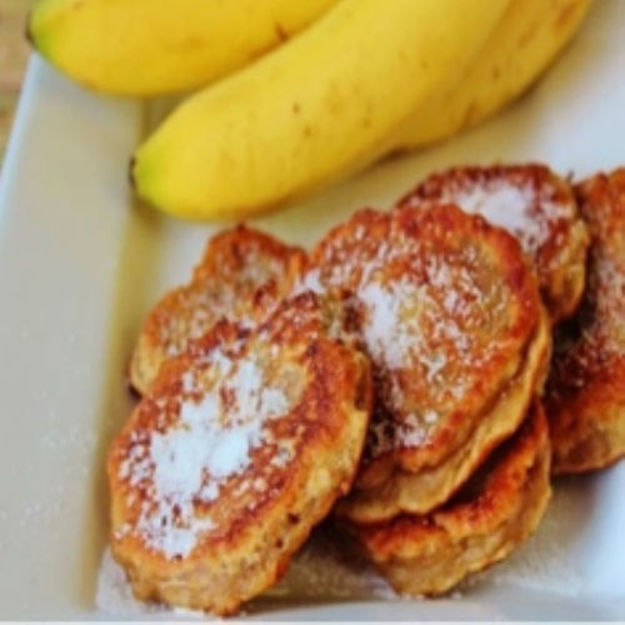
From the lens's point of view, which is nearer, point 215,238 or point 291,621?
point 291,621

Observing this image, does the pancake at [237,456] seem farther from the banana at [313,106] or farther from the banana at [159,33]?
the banana at [159,33]

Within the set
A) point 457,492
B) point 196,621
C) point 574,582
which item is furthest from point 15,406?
point 574,582

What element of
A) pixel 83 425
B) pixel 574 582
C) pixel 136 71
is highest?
pixel 136 71

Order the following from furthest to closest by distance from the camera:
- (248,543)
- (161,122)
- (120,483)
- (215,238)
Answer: (161,122) < (215,238) < (120,483) < (248,543)

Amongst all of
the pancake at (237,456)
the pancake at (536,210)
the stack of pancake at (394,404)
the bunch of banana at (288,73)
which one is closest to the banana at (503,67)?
the bunch of banana at (288,73)

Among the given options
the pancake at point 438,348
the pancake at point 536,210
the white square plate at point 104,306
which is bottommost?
the white square plate at point 104,306

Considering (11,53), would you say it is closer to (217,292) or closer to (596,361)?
(217,292)

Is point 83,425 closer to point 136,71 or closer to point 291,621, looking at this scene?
point 291,621
